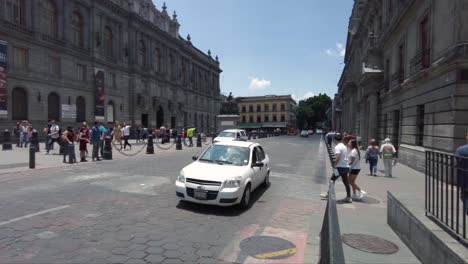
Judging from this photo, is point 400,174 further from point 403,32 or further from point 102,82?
point 102,82

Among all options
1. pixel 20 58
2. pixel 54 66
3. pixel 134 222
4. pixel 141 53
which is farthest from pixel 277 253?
pixel 141 53

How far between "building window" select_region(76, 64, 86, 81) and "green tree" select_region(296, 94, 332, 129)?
271ft

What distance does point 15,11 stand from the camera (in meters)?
27.1

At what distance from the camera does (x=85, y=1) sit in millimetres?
34625

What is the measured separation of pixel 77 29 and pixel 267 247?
1478 inches

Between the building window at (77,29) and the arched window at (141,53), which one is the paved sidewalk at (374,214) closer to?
the building window at (77,29)

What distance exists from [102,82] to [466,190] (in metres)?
38.8

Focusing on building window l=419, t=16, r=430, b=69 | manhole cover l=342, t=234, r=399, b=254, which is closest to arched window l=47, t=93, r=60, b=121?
building window l=419, t=16, r=430, b=69

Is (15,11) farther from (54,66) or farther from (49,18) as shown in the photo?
(54,66)

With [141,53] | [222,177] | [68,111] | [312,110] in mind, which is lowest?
[222,177]

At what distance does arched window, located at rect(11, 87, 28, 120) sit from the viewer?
26.9 meters

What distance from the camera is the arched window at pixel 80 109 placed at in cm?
3378

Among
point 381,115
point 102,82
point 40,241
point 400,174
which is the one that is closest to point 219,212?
point 40,241

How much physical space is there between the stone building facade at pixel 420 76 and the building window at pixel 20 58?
1164 inches
